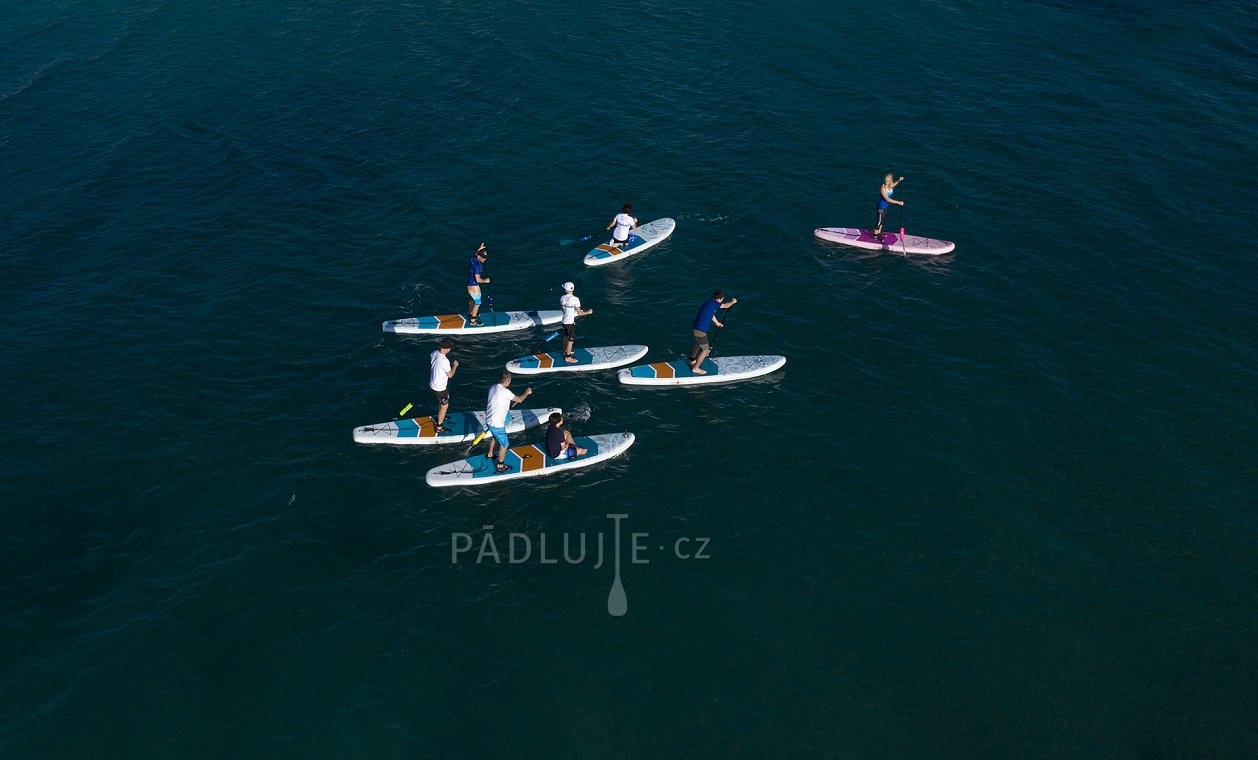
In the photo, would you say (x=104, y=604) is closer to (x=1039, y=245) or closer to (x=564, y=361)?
(x=564, y=361)

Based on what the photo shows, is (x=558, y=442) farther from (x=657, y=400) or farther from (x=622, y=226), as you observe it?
(x=622, y=226)

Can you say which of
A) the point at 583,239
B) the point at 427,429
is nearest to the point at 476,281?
the point at 583,239

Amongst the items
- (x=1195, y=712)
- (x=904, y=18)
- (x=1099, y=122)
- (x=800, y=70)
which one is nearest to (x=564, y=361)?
(x=1195, y=712)

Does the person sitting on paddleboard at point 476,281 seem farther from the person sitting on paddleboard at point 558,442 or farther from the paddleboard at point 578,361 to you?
the person sitting on paddleboard at point 558,442

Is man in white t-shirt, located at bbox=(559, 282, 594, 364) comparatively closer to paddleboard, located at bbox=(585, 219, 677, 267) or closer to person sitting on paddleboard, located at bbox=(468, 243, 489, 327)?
person sitting on paddleboard, located at bbox=(468, 243, 489, 327)

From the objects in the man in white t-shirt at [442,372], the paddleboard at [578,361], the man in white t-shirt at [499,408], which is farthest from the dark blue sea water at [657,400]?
the man in white t-shirt at [499,408]

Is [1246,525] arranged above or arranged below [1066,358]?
below
